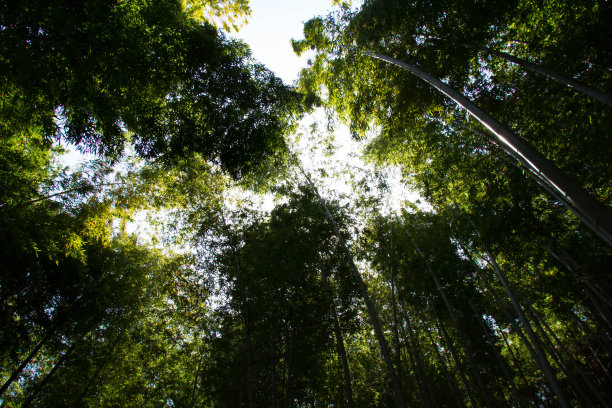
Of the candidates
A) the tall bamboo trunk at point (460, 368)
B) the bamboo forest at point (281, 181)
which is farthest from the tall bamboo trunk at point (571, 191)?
the tall bamboo trunk at point (460, 368)

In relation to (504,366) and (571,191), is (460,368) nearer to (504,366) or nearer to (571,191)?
(504,366)

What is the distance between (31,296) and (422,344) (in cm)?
1341

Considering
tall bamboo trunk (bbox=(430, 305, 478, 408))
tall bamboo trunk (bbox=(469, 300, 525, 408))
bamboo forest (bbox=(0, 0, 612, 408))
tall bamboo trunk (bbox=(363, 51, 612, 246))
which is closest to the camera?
tall bamboo trunk (bbox=(363, 51, 612, 246))

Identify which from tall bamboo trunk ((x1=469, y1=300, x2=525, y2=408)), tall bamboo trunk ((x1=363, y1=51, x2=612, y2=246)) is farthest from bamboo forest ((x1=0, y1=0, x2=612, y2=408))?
tall bamboo trunk ((x1=469, y1=300, x2=525, y2=408))

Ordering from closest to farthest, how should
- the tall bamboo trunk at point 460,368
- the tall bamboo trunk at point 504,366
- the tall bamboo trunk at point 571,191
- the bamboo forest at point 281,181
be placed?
the tall bamboo trunk at point 571,191
the bamboo forest at point 281,181
the tall bamboo trunk at point 460,368
the tall bamboo trunk at point 504,366

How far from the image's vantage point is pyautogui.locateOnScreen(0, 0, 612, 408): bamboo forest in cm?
298

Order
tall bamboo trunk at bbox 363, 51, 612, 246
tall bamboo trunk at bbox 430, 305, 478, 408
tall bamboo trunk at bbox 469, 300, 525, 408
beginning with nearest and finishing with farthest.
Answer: tall bamboo trunk at bbox 363, 51, 612, 246 < tall bamboo trunk at bbox 430, 305, 478, 408 < tall bamboo trunk at bbox 469, 300, 525, 408

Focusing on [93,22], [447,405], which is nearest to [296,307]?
[93,22]

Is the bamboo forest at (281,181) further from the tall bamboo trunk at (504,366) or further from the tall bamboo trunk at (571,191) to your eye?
the tall bamboo trunk at (504,366)

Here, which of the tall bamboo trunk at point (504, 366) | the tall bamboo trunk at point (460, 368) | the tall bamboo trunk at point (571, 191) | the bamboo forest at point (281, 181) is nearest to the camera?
the tall bamboo trunk at point (571, 191)

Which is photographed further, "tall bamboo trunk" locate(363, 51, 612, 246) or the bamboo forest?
the bamboo forest

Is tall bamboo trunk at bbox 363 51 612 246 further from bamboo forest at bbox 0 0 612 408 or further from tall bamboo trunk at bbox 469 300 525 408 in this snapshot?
tall bamboo trunk at bbox 469 300 525 408

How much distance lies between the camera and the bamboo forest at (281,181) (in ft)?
9.77

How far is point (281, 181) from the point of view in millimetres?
9008
